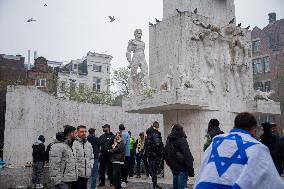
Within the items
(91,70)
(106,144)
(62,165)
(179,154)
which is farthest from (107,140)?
(91,70)

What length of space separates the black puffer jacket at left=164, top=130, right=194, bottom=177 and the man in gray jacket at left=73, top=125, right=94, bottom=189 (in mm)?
1798

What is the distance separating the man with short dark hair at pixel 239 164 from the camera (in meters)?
3.64

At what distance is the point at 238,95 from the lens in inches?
597

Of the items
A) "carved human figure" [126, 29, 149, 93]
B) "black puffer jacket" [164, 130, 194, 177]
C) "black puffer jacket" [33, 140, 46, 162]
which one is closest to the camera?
"black puffer jacket" [164, 130, 194, 177]

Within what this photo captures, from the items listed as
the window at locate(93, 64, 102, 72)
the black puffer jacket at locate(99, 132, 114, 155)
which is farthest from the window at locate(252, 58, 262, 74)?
the black puffer jacket at locate(99, 132, 114, 155)

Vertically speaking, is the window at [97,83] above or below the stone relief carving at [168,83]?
above

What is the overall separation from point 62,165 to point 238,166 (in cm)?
486

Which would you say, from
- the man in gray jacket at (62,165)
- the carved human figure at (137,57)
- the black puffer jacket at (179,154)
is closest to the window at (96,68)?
the carved human figure at (137,57)

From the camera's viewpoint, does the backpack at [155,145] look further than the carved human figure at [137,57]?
No

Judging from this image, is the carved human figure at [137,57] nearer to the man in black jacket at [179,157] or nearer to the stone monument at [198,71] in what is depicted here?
the stone monument at [198,71]

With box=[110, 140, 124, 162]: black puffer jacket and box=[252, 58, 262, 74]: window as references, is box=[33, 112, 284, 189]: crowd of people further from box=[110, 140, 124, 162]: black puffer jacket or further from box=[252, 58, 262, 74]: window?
box=[252, 58, 262, 74]: window

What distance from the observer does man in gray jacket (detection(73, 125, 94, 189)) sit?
848 centimetres

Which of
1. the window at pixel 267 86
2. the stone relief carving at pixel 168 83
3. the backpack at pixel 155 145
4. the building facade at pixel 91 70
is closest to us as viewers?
the backpack at pixel 155 145

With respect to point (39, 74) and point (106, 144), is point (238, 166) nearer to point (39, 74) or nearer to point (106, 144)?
point (106, 144)
